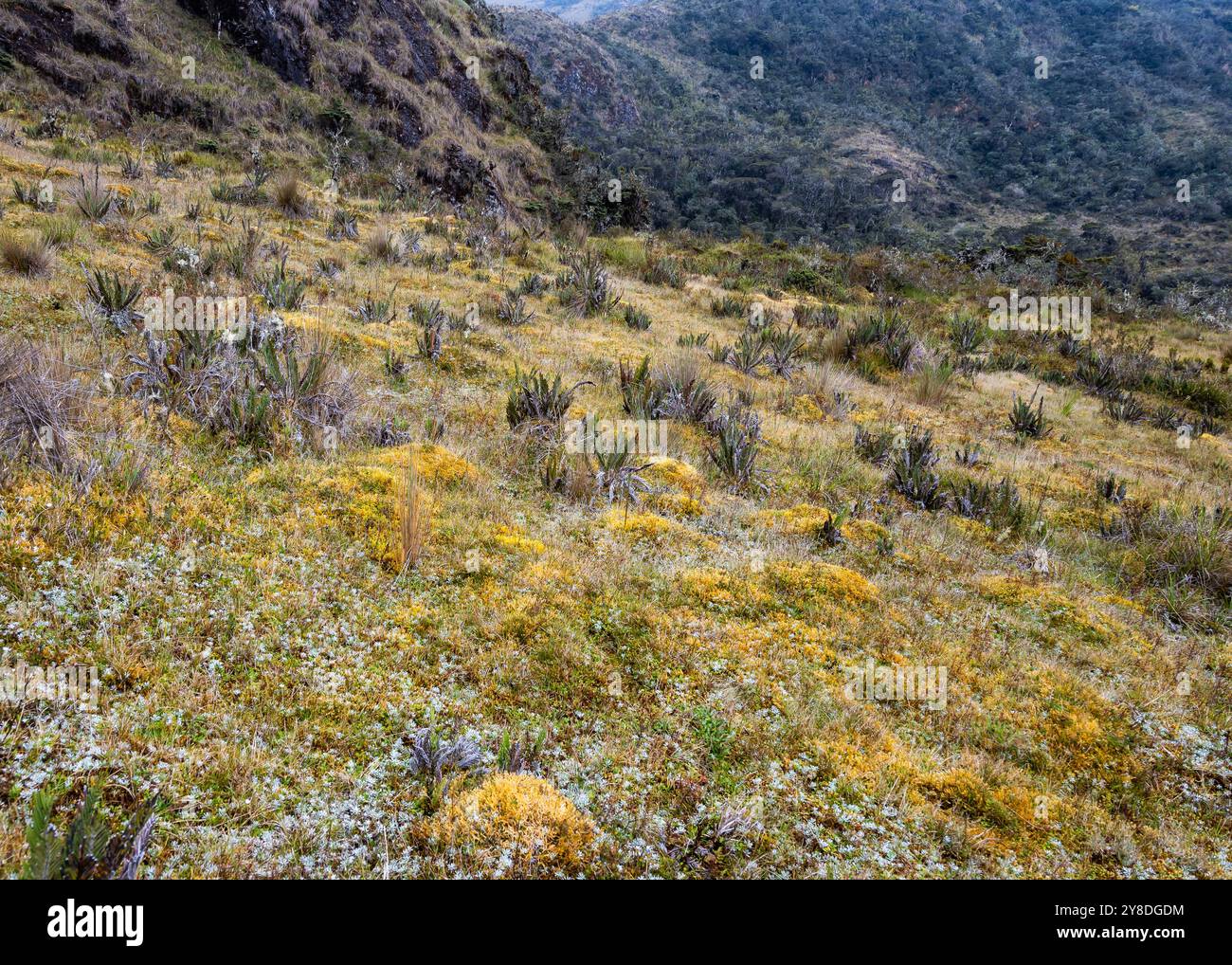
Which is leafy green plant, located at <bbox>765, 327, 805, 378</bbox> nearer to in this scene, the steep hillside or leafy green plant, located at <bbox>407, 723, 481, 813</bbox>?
leafy green plant, located at <bbox>407, 723, 481, 813</bbox>

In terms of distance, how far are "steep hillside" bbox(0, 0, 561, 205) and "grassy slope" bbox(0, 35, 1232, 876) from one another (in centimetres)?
1498

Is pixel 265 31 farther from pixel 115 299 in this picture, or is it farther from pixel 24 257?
pixel 115 299

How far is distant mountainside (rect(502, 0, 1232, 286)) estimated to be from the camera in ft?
166

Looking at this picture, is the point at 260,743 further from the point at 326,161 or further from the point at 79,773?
the point at 326,161

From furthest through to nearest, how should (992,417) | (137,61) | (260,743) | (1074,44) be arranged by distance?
(1074,44) < (137,61) < (992,417) < (260,743)

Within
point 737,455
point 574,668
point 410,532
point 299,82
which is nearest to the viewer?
point 574,668

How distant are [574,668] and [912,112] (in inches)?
3756

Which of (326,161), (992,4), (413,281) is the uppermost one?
(992,4)

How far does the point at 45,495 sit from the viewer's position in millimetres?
2891

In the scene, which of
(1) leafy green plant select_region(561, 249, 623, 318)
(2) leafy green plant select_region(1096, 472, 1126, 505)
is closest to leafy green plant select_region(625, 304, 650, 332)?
(1) leafy green plant select_region(561, 249, 623, 318)

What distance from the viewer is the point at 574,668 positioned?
2.95m

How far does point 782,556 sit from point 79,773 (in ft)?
12.0

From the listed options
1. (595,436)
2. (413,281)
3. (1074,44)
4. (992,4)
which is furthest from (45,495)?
(992,4)

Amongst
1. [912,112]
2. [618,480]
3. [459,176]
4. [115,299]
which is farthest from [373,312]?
[912,112]
